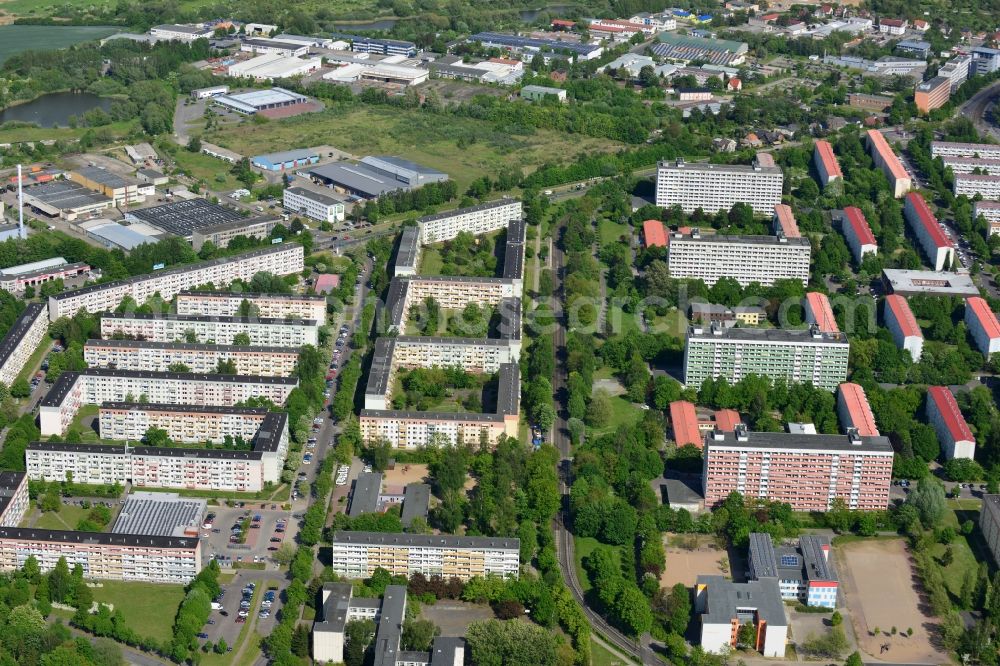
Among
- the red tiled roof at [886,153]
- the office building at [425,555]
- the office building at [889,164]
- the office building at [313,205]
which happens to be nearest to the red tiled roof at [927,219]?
the office building at [889,164]

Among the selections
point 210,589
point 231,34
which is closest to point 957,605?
point 210,589

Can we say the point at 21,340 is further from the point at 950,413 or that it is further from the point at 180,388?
the point at 950,413

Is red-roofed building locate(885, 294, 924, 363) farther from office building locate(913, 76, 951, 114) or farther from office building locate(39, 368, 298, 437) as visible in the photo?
office building locate(913, 76, 951, 114)

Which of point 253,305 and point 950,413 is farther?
point 253,305

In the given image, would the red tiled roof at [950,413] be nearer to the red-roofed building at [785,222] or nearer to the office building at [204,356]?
the red-roofed building at [785,222]

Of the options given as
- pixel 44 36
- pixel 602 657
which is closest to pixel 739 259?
pixel 602 657
